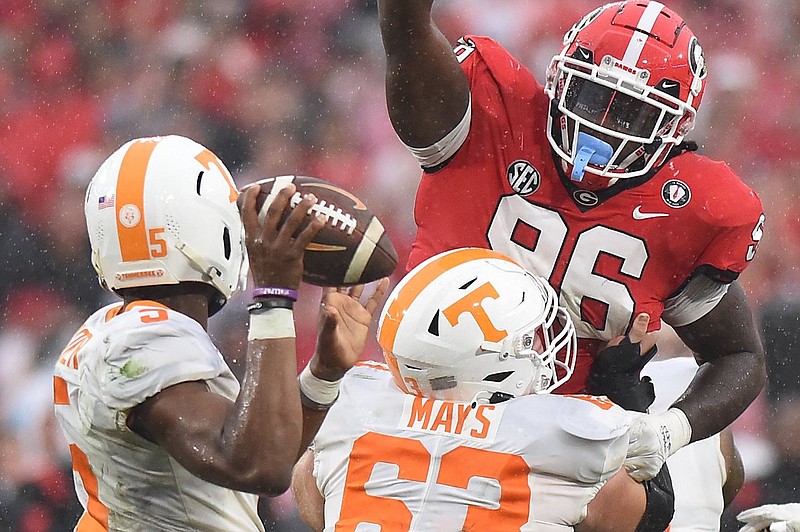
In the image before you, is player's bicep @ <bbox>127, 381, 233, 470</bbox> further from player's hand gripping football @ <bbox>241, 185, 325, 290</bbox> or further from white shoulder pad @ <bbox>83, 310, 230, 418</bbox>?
player's hand gripping football @ <bbox>241, 185, 325, 290</bbox>

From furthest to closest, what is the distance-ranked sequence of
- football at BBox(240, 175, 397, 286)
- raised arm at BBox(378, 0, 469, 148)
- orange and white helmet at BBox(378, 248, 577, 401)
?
raised arm at BBox(378, 0, 469, 148), orange and white helmet at BBox(378, 248, 577, 401), football at BBox(240, 175, 397, 286)

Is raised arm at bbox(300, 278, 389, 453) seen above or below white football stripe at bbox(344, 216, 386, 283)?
below

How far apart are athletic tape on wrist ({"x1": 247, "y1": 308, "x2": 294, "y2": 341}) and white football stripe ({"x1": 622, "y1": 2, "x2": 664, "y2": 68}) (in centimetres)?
93

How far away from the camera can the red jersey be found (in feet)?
7.43

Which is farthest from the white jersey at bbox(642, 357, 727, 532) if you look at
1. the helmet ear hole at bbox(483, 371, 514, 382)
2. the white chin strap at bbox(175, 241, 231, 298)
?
the white chin strap at bbox(175, 241, 231, 298)

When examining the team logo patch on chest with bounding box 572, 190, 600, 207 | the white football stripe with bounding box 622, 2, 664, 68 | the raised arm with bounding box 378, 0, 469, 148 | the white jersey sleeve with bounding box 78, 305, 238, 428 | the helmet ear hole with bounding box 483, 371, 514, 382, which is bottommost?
the white jersey sleeve with bounding box 78, 305, 238, 428

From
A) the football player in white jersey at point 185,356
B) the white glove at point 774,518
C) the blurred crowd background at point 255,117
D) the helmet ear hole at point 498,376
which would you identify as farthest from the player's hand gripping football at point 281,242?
the blurred crowd background at point 255,117

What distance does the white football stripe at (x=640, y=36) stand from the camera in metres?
2.20

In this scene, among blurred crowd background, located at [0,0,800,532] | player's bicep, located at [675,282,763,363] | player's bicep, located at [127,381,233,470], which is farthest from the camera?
blurred crowd background, located at [0,0,800,532]

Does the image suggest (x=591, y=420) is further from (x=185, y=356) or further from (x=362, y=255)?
(x=185, y=356)

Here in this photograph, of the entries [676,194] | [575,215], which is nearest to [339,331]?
[575,215]

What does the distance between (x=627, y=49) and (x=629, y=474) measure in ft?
2.58

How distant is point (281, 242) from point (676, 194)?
97cm

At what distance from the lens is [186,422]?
1.63 m
